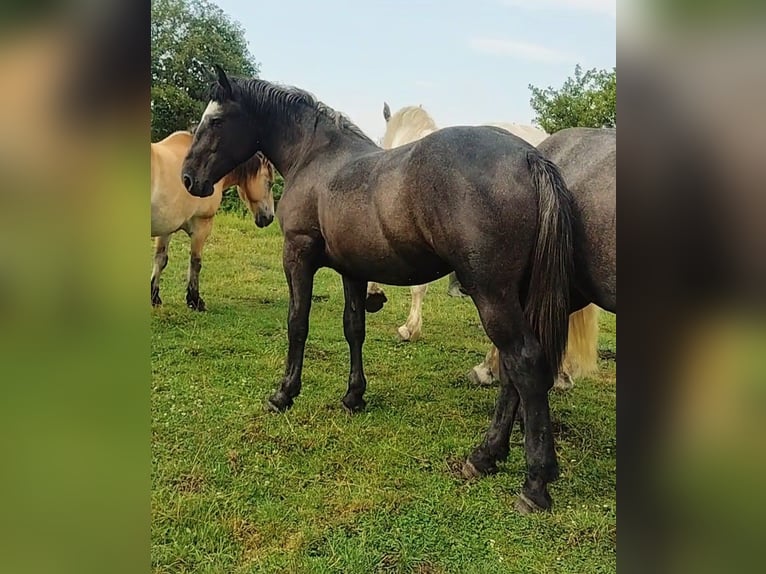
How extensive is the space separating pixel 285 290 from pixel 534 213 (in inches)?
169

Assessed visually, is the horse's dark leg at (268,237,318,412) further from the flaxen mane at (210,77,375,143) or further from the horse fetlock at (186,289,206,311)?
the horse fetlock at (186,289,206,311)

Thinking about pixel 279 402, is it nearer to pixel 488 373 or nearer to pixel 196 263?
pixel 488 373

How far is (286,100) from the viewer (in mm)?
3328

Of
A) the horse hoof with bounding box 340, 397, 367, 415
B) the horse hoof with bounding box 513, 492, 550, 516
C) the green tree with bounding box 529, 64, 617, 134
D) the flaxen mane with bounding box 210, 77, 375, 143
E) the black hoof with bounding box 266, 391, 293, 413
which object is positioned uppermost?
the green tree with bounding box 529, 64, 617, 134

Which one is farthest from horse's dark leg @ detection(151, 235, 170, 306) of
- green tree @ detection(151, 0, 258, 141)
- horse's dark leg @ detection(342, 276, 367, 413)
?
horse's dark leg @ detection(342, 276, 367, 413)

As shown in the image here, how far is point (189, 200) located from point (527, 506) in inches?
148

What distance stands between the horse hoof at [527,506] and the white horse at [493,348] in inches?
Result: 55.3

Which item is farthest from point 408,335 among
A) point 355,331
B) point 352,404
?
point 352,404

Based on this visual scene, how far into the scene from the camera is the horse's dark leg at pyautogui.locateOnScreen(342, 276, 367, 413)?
342 centimetres

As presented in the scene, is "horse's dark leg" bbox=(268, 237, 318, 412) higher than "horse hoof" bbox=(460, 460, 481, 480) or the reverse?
higher

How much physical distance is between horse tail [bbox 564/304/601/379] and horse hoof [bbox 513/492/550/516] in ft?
4.44

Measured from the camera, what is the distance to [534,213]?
2.16m
